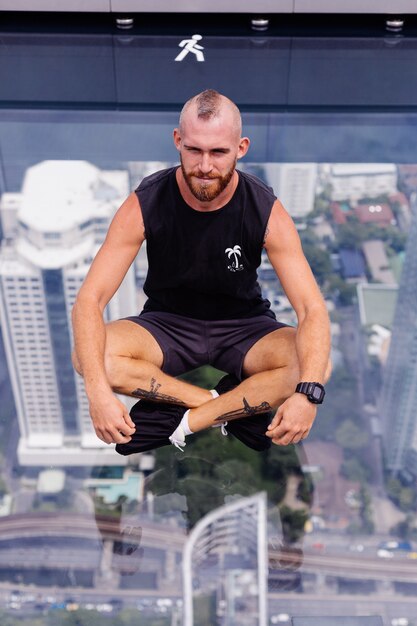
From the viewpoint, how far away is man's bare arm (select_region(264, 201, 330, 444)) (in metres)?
2.81

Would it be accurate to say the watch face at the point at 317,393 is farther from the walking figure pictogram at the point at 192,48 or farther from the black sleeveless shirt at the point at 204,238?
the walking figure pictogram at the point at 192,48

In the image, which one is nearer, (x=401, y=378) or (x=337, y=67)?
(x=401, y=378)

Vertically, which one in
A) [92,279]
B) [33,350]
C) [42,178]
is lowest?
[33,350]

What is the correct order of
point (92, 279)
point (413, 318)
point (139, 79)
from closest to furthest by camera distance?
point (92, 279)
point (413, 318)
point (139, 79)

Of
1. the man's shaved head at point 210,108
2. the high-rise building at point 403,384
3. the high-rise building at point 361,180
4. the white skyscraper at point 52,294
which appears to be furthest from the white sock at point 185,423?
the high-rise building at point 361,180

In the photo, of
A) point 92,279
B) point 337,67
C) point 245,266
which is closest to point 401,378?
point 245,266

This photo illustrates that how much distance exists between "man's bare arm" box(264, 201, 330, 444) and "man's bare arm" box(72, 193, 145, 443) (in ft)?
1.58

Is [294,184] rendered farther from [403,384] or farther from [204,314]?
[204,314]

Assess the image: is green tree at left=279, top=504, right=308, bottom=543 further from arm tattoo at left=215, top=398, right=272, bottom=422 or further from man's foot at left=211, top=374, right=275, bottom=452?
arm tattoo at left=215, top=398, right=272, bottom=422

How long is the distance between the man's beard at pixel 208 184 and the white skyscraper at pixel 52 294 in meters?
1.00

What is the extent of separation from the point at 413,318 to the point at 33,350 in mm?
1735

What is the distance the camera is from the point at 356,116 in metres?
5.24

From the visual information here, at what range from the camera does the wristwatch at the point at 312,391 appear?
9.20ft

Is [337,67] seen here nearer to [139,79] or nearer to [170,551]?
[139,79]
